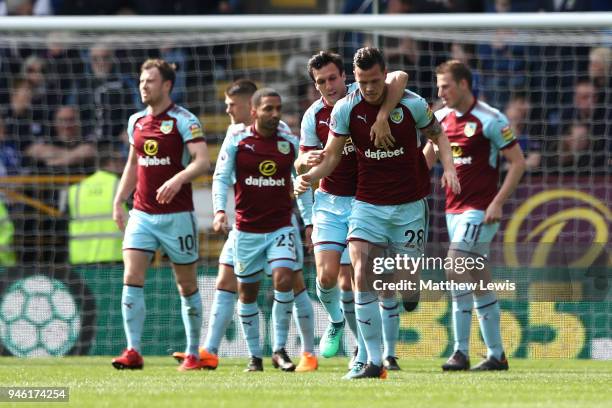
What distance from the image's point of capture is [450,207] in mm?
10461

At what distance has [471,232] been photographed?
10.3m

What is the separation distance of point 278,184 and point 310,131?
936 mm

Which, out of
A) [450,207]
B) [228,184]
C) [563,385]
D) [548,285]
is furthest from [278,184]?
[563,385]

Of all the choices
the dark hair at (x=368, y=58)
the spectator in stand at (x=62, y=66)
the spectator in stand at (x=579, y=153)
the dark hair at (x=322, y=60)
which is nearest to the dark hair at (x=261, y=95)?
the dark hair at (x=322, y=60)

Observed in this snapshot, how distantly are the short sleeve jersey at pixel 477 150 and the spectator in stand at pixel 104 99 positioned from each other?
4.45 meters

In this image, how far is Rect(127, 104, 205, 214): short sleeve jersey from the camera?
1023cm

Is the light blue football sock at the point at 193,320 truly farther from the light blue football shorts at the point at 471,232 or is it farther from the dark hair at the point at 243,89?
the light blue football shorts at the point at 471,232

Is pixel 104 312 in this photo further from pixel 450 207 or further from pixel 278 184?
pixel 450 207

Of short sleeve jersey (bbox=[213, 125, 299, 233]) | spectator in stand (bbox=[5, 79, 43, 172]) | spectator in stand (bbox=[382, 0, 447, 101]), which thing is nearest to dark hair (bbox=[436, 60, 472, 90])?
short sleeve jersey (bbox=[213, 125, 299, 233])

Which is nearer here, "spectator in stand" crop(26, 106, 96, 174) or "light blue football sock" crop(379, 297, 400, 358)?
"light blue football sock" crop(379, 297, 400, 358)

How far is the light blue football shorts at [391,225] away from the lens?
28.7ft

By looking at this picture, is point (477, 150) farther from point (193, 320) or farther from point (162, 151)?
point (193, 320)

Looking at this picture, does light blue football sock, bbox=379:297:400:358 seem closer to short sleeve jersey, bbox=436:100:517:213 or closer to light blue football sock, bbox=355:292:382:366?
light blue football sock, bbox=355:292:382:366

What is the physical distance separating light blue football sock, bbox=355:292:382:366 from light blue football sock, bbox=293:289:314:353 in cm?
175
